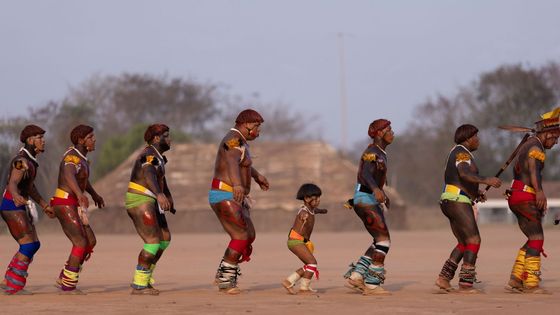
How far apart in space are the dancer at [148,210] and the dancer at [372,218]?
229 cm

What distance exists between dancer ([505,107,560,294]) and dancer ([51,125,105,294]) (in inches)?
200

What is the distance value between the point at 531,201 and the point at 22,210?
6015mm

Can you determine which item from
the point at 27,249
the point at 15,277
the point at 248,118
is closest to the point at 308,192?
the point at 248,118

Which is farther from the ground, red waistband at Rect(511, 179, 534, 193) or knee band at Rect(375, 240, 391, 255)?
red waistband at Rect(511, 179, 534, 193)

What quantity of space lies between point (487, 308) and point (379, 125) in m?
3.10

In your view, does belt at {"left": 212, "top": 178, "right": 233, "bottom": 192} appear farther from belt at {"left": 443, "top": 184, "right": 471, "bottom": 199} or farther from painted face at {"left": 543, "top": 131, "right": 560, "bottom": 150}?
painted face at {"left": 543, "top": 131, "right": 560, "bottom": 150}

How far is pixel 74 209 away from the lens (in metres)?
13.9

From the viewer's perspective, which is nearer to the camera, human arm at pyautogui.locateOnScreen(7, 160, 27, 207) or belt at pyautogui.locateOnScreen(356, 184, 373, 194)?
human arm at pyautogui.locateOnScreen(7, 160, 27, 207)

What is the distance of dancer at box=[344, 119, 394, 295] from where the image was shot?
45.9ft

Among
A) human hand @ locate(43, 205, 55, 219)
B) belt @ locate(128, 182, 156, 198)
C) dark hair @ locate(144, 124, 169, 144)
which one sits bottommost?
human hand @ locate(43, 205, 55, 219)

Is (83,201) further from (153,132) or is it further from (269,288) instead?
(269,288)

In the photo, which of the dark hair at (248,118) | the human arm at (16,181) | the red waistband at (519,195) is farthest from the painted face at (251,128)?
the red waistband at (519,195)

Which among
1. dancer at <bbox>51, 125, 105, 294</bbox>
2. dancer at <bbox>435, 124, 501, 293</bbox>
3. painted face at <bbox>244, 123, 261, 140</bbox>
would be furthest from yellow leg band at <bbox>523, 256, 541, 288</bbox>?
dancer at <bbox>51, 125, 105, 294</bbox>

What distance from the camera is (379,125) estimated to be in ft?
47.4
